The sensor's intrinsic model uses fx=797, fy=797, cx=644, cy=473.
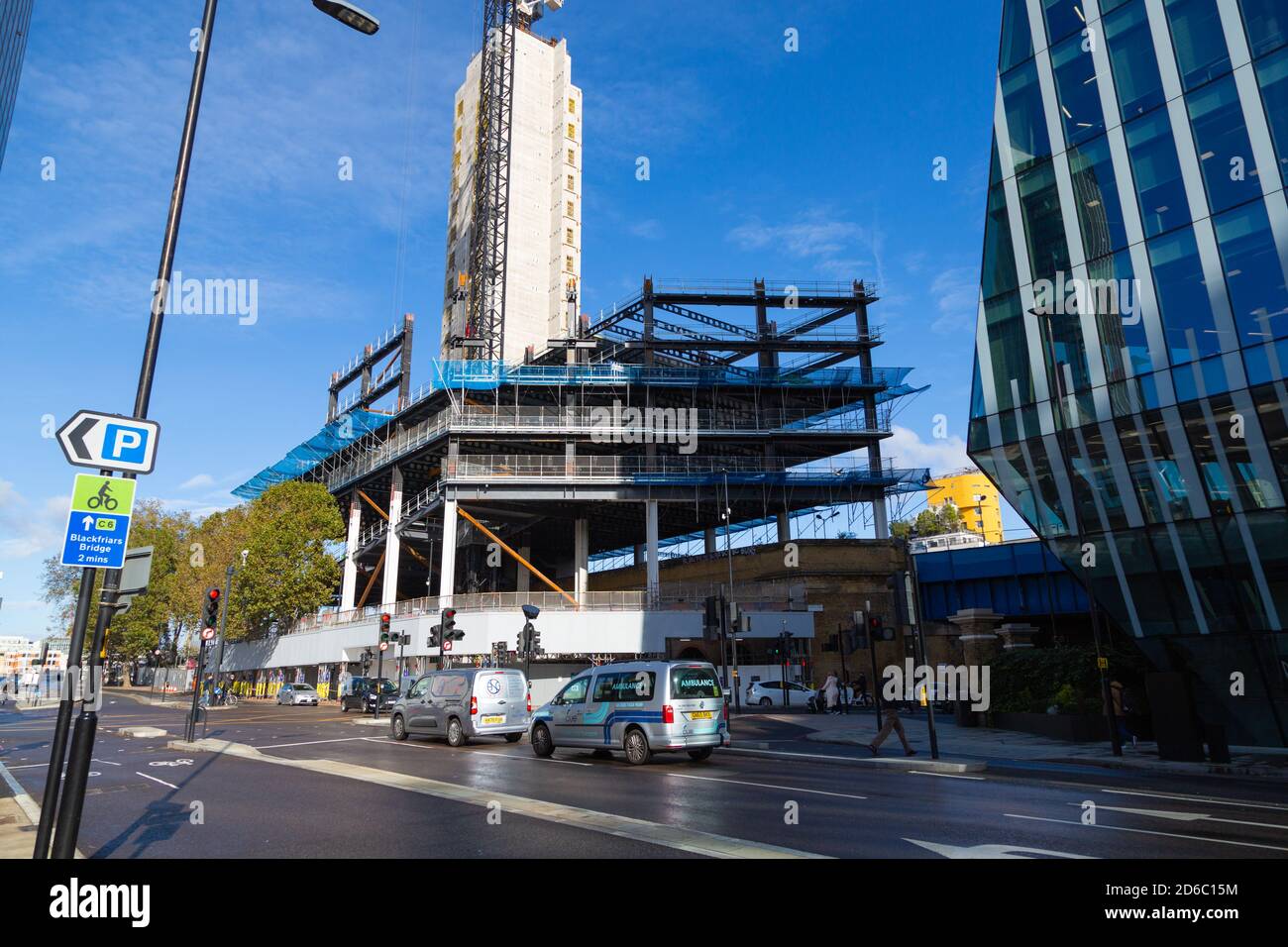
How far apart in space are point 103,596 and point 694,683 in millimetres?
11062

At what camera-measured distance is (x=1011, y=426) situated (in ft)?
74.0

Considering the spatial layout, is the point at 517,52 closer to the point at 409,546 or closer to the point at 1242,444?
the point at 409,546

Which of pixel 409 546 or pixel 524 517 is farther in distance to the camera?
pixel 409 546

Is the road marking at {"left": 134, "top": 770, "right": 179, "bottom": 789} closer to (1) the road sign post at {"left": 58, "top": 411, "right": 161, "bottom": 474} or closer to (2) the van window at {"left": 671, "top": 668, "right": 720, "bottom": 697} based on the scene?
(2) the van window at {"left": 671, "top": 668, "right": 720, "bottom": 697}

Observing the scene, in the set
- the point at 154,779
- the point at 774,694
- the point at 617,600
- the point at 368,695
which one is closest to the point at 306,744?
the point at 154,779

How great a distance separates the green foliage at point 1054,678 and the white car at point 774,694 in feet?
48.0

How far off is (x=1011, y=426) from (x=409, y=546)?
49218 millimetres

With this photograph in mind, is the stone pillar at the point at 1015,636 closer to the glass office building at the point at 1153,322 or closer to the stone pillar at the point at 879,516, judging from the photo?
the glass office building at the point at 1153,322

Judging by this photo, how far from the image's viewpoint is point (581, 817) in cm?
880

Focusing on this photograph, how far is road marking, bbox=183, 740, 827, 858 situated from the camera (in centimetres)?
701

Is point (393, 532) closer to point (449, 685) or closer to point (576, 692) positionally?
point (449, 685)

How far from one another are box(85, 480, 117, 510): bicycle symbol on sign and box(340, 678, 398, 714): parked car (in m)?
30.4

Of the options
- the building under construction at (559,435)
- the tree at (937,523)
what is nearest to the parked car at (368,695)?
the building under construction at (559,435)
